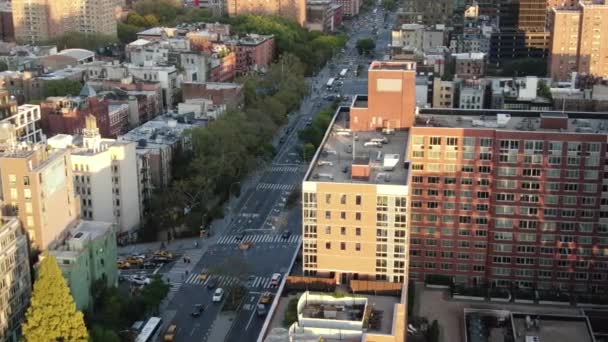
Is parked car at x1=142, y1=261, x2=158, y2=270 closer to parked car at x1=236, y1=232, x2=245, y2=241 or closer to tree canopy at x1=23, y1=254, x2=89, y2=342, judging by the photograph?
parked car at x1=236, y1=232, x2=245, y2=241

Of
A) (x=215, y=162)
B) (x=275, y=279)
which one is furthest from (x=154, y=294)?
(x=215, y=162)

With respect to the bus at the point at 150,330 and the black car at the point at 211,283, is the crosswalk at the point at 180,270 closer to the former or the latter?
the black car at the point at 211,283

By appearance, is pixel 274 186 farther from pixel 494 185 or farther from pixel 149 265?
pixel 494 185

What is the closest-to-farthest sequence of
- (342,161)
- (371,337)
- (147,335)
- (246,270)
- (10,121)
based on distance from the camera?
(371,337), (342,161), (147,335), (246,270), (10,121)

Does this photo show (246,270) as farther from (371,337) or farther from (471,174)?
(371,337)

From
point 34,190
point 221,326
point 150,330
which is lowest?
point 221,326

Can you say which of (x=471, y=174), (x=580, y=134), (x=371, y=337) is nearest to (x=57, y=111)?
→ (x=471, y=174)
